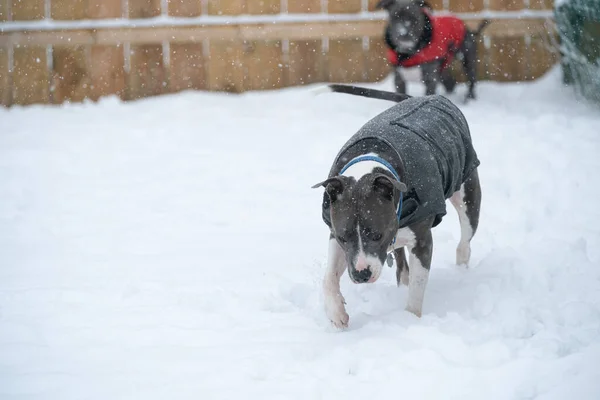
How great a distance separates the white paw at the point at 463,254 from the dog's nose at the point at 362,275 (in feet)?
4.41

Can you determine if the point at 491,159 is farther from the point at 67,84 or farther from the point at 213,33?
the point at 67,84

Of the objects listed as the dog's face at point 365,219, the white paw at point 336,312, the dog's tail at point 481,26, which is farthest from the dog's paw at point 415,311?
the dog's tail at point 481,26

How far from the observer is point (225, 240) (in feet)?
15.9

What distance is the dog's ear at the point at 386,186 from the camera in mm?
3137

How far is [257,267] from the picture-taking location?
14.4ft

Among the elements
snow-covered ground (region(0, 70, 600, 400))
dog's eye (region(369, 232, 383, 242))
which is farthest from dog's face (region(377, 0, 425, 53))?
dog's eye (region(369, 232, 383, 242))

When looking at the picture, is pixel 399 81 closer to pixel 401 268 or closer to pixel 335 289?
pixel 401 268

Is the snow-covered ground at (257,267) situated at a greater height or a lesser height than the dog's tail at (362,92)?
lesser

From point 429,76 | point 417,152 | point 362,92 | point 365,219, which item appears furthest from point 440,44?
point 365,219

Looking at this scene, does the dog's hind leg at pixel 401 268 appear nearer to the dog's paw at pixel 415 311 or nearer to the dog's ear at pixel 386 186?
the dog's paw at pixel 415 311

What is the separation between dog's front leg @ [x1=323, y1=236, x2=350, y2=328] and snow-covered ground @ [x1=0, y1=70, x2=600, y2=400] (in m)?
0.07

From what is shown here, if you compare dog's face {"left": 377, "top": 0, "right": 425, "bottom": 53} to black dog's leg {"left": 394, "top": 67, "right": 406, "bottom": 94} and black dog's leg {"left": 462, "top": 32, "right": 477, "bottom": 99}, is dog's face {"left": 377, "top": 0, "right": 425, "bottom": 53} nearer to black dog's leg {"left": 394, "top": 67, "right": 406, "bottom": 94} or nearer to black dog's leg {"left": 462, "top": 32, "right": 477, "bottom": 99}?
black dog's leg {"left": 394, "top": 67, "right": 406, "bottom": 94}

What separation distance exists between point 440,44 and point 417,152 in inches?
175

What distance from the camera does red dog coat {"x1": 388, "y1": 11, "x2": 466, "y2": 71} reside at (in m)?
7.57
